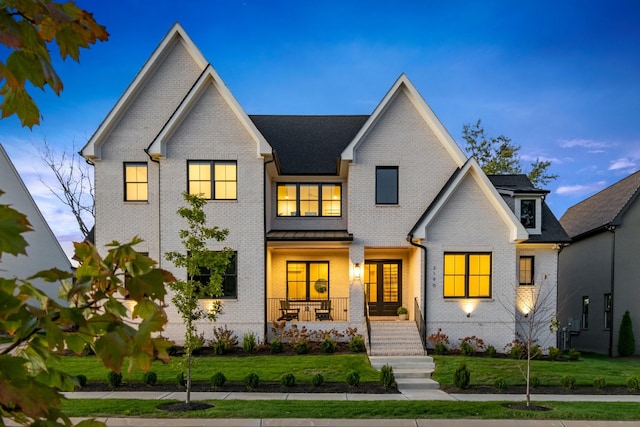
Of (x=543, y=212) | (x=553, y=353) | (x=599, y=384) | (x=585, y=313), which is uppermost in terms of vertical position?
(x=543, y=212)

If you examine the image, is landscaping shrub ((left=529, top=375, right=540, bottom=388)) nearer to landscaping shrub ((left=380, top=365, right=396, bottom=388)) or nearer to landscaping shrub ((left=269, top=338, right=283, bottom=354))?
landscaping shrub ((left=380, top=365, right=396, bottom=388))

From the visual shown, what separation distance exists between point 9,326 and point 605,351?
25193 mm

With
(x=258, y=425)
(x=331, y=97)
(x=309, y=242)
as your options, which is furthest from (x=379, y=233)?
(x=331, y=97)

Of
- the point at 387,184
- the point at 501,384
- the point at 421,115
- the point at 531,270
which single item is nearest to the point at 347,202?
the point at 387,184

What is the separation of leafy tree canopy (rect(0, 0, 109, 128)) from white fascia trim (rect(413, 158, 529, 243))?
1619 cm

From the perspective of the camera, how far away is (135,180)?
18.1 metres

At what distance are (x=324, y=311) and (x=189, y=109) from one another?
9.87 meters

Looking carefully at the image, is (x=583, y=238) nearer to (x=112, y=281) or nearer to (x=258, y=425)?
(x=258, y=425)

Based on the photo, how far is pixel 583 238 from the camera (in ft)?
79.2

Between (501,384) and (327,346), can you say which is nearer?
(501,384)

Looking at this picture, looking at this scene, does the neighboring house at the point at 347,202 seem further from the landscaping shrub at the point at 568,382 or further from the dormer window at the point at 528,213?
the landscaping shrub at the point at 568,382

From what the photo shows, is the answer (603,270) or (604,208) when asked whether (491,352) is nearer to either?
(603,270)

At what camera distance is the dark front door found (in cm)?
2027

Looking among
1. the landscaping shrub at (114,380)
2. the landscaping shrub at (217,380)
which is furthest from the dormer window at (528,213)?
the landscaping shrub at (114,380)
